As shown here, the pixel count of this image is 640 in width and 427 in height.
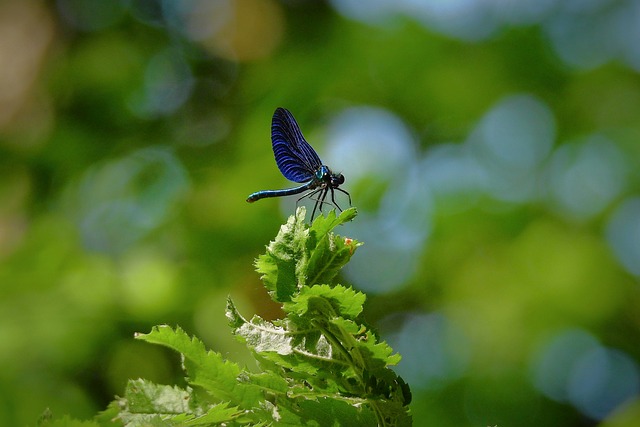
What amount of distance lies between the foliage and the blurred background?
1260 mm

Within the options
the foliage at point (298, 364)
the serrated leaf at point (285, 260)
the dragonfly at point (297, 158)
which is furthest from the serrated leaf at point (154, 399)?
the dragonfly at point (297, 158)

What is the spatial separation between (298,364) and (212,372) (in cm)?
7

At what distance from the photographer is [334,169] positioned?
2170 mm

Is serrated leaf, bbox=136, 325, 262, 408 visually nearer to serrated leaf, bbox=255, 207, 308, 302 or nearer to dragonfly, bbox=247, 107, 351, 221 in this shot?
serrated leaf, bbox=255, 207, 308, 302

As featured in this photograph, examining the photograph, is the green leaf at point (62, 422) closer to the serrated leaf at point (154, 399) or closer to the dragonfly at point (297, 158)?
the serrated leaf at point (154, 399)

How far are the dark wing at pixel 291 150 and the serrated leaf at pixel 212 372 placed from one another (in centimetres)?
30

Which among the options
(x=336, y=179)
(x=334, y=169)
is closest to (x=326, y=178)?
(x=336, y=179)

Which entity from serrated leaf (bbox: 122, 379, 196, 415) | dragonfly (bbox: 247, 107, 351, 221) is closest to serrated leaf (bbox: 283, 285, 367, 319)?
serrated leaf (bbox: 122, 379, 196, 415)

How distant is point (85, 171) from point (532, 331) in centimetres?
153

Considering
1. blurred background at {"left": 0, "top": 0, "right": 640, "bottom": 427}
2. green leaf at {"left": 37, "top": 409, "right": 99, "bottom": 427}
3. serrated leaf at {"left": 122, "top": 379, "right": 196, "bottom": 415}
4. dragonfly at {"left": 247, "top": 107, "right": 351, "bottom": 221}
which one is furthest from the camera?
blurred background at {"left": 0, "top": 0, "right": 640, "bottom": 427}

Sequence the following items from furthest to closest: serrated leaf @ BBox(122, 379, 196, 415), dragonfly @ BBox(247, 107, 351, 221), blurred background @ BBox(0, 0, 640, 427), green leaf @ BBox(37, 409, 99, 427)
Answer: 1. blurred background @ BBox(0, 0, 640, 427)
2. dragonfly @ BBox(247, 107, 351, 221)
3. serrated leaf @ BBox(122, 379, 196, 415)
4. green leaf @ BBox(37, 409, 99, 427)

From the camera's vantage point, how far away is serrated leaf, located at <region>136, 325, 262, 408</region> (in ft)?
1.92

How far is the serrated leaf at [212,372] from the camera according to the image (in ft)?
1.92

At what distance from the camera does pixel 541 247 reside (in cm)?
238
